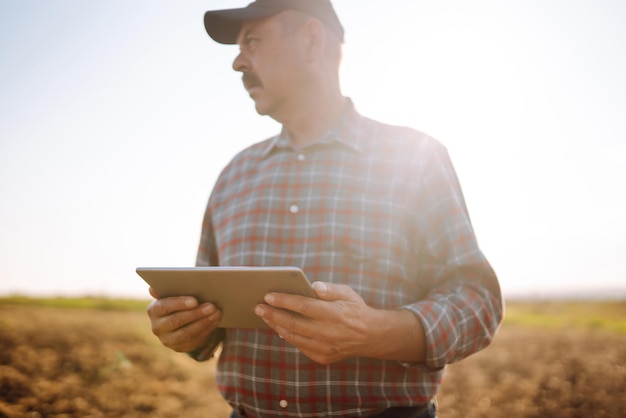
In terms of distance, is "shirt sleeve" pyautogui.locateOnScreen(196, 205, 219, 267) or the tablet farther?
"shirt sleeve" pyautogui.locateOnScreen(196, 205, 219, 267)

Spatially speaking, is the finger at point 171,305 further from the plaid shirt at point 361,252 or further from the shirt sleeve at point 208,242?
the shirt sleeve at point 208,242

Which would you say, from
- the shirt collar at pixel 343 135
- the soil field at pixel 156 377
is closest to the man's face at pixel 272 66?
the shirt collar at pixel 343 135

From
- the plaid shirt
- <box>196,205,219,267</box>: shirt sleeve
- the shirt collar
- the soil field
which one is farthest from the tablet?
the soil field

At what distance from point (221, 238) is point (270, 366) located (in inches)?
27.5

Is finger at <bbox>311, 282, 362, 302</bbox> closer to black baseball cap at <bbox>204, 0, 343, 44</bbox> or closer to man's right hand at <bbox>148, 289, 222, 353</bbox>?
man's right hand at <bbox>148, 289, 222, 353</bbox>

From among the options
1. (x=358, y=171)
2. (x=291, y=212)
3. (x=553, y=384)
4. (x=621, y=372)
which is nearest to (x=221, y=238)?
(x=291, y=212)

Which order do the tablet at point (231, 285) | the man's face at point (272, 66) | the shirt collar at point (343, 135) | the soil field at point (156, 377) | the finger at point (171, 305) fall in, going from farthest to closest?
the soil field at point (156, 377) → the man's face at point (272, 66) → the shirt collar at point (343, 135) → the finger at point (171, 305) → the tablet at point (231, 285)

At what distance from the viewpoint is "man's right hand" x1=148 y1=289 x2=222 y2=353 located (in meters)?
1.56

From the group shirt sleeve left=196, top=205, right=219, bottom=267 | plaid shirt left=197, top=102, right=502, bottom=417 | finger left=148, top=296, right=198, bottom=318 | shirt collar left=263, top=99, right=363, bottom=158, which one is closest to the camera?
finger left=148, top=296, right=198, bottom=318

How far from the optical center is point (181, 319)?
159 cm

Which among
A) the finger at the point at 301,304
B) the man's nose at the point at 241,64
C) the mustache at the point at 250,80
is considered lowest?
the finger at the point at 301,304

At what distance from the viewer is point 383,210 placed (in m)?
1.93

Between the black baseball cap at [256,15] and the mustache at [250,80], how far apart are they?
0.94 ft

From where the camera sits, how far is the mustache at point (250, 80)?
2330 millimetres
